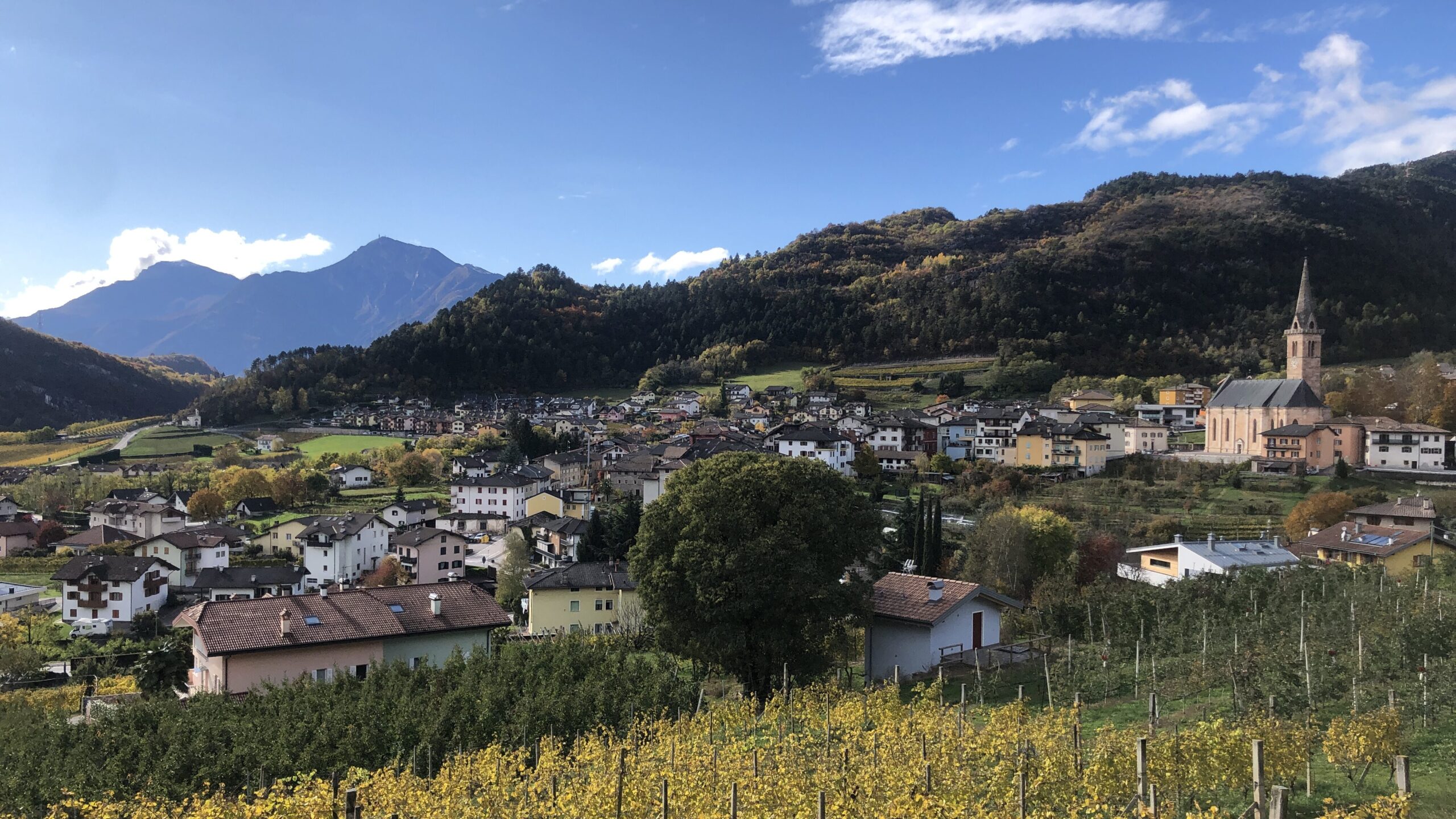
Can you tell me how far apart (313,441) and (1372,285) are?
434ft

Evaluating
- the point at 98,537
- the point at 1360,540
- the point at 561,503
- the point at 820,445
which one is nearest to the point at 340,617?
the point at 561,503

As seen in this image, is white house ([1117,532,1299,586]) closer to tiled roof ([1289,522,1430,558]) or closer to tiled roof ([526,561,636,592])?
tiled roof ([1289,522,1430,558])

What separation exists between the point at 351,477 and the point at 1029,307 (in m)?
83.6

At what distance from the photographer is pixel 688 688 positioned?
17656 mm

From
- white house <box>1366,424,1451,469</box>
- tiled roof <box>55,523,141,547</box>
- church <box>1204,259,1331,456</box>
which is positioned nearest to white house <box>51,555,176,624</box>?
tiled roof <box>55,523,141,547</box>

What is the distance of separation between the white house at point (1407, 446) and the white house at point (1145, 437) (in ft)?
42.7

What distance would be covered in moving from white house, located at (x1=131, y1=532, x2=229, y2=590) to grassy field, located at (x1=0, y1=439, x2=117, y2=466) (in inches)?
1972

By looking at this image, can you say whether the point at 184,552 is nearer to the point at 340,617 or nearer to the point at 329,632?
the point at 340,617

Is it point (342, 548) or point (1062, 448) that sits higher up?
point (1062, 448)

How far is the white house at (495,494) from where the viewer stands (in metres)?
57.1

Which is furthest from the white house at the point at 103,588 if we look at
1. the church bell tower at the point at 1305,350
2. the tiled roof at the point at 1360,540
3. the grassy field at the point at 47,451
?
the church bell tower at the point at 1305,350

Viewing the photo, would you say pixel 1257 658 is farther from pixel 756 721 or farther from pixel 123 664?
pixel 123 664

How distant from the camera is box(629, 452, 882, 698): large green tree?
1742 cm

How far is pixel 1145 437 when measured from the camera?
200 ft
